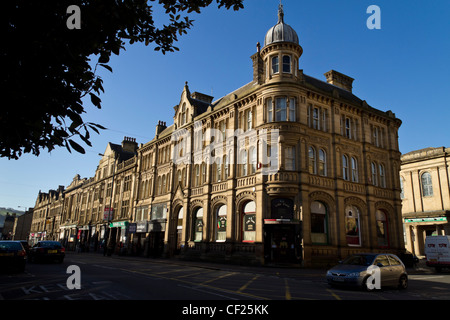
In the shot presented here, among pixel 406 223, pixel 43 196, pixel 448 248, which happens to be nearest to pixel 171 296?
pixel 448 248

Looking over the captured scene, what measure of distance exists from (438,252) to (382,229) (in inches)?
199

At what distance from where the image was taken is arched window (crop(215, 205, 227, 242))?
29.3 m

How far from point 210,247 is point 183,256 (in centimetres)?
391

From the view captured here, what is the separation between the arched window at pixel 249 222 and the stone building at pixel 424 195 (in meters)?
26.4

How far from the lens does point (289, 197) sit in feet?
82.5

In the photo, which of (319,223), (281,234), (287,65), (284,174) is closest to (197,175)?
(284,174)

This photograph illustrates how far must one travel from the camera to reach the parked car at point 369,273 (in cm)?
1243

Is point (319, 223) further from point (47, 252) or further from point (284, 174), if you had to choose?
point (47, 252)

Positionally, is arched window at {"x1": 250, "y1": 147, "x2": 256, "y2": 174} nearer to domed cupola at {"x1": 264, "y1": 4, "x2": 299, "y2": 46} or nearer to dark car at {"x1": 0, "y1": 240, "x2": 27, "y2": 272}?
domed cupola at {"x1": 264, "y1": 4, "x2": 299, "y2": 46}

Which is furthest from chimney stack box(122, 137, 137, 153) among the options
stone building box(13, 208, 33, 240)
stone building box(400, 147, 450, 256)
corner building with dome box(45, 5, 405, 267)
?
stone building box(13, 208, 33, 240)

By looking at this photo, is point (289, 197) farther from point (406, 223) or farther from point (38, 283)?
point (406, 223)

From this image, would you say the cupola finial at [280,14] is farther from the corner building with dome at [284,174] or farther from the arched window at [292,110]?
the arched window at [292,110]

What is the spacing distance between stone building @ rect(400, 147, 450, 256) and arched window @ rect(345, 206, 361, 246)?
57.0ft

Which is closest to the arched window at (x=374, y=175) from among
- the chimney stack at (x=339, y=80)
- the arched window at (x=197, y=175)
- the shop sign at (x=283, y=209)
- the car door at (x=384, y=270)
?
the chimney stack at (x=339, y=80)
